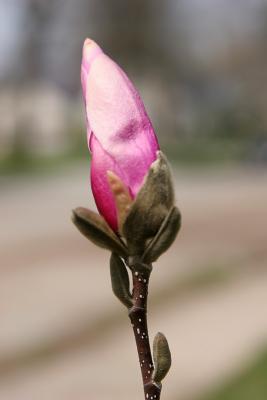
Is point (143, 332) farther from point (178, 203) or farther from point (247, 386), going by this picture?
point (178, 203)

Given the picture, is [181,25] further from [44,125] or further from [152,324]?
[152,324]

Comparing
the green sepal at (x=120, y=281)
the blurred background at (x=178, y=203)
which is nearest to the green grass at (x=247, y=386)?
the blurred background at (x=178, y=203)

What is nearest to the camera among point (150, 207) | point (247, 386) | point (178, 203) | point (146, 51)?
point (150, 207)

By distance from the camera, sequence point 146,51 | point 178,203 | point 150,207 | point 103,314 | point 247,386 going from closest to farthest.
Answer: point 150,207 → point 247,386 → point 103,314 → point 178,203 → point 146,51

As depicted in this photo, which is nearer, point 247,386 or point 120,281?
point 120,281

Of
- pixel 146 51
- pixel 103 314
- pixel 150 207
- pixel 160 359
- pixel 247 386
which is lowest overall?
pixel 247 386

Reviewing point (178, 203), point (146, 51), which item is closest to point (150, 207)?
point (178, 203)

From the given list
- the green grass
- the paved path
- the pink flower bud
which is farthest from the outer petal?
the paved path
